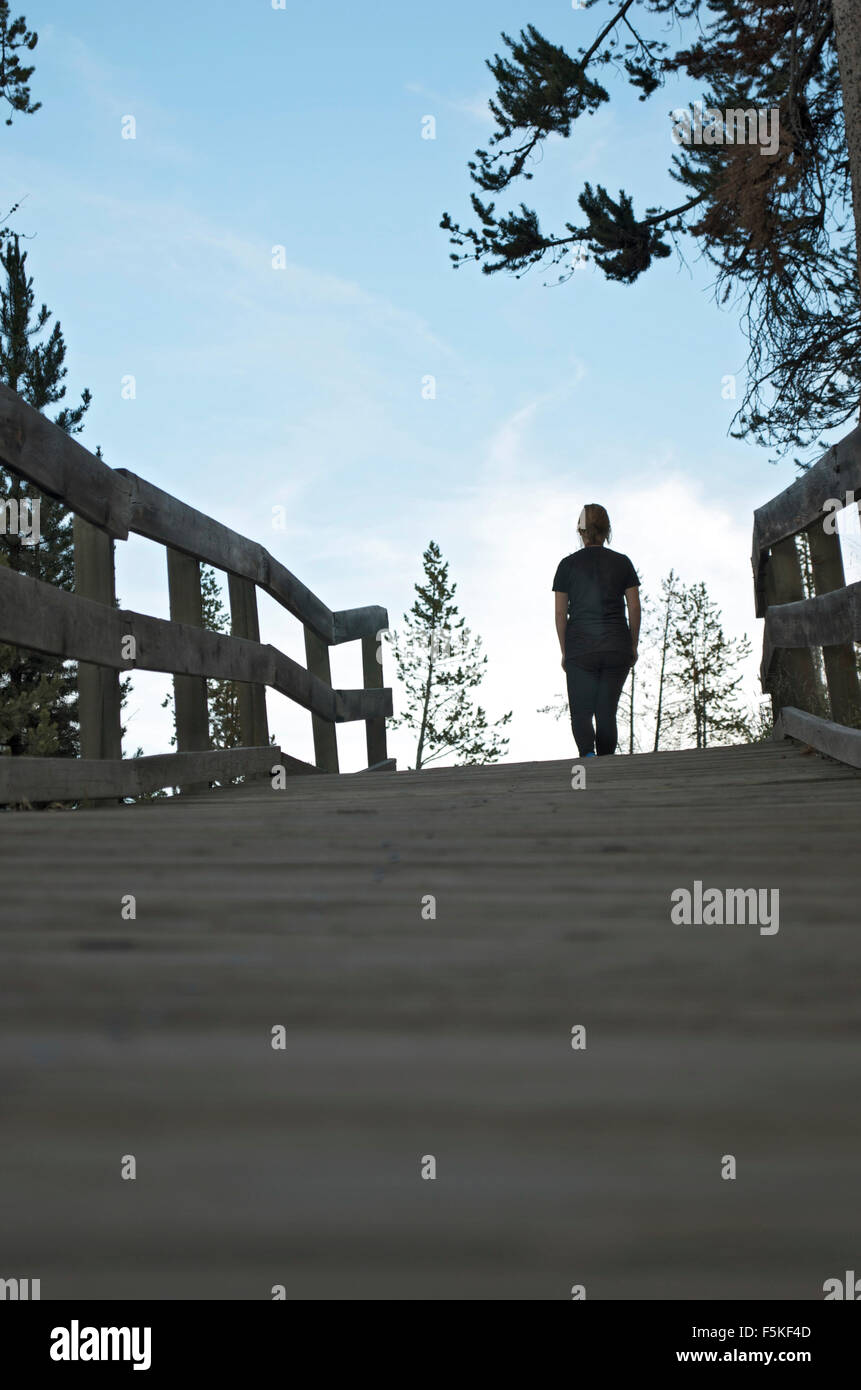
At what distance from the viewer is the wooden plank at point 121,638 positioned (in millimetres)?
3617

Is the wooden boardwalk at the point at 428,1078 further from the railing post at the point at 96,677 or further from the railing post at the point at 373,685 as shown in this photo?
the railing post at the point at 373,685

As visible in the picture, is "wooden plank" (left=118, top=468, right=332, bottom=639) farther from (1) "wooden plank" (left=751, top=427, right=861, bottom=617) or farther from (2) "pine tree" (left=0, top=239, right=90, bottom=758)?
(2) "pine tree" (left=0, top=239, right=90, bottom=758)

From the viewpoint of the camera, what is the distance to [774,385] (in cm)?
1180

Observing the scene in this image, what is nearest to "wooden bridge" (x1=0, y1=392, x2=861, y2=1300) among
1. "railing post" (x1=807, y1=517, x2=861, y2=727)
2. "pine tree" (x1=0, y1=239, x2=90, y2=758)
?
"railing post" (x1=807, y1=517, x2=861, y2=727)

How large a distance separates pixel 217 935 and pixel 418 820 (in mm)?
1050

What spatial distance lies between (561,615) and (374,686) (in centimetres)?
252

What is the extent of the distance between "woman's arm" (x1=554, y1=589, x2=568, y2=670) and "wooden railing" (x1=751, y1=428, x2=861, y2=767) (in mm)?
1082

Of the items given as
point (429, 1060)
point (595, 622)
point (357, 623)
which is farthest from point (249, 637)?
point (429, 1060)

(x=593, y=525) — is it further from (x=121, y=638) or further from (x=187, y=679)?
(x=121, y=638)

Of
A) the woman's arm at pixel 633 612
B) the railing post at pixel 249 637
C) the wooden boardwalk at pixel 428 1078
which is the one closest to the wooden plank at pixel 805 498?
the woman's arm at pixel 633 612

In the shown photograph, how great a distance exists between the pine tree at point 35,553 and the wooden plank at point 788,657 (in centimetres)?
908

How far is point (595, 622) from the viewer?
675 centimetres

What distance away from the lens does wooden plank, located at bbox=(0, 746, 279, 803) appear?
3621 millimetres
